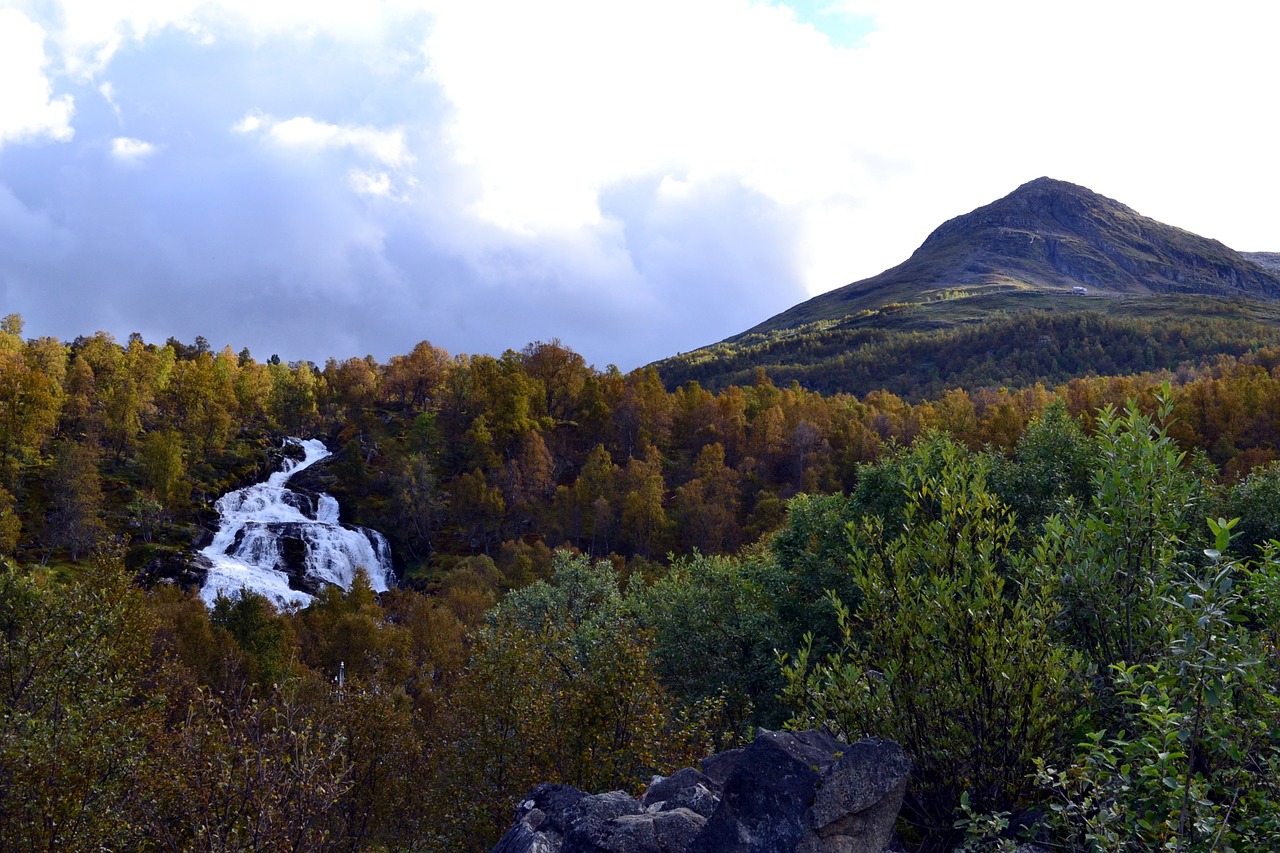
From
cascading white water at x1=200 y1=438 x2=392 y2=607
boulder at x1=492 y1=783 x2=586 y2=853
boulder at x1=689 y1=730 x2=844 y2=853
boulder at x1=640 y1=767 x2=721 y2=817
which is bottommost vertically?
boulder at x1=640 y1=767 x2=721 y2=817

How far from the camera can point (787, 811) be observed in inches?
419

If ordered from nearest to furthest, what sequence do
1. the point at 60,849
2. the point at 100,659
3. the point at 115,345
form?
the point at 60,849, the point at 100,659, the point at 115,345

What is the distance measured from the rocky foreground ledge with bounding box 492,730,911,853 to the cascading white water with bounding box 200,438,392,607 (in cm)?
7265

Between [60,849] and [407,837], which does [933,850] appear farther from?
[407,837]

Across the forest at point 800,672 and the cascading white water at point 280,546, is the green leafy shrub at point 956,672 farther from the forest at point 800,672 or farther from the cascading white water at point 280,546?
the cascading white water at point 280,546

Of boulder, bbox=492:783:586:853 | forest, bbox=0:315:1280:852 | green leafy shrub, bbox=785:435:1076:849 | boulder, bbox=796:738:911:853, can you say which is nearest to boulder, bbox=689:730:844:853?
boulder, bbox=796:738:911:853

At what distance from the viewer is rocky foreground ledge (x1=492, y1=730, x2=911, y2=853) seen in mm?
10492

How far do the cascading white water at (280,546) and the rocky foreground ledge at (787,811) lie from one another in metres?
72.6

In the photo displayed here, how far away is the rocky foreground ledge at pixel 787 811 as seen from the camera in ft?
34.4

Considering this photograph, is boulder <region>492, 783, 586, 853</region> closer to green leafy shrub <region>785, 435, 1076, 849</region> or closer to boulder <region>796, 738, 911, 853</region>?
boulder <region>796, 738, 911, 853</region>

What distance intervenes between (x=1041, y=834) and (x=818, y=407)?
12290 centimetres

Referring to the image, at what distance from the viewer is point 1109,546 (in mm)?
10141

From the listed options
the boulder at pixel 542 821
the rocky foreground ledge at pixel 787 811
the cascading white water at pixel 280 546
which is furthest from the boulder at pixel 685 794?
the cascading white water at pixel 280 546

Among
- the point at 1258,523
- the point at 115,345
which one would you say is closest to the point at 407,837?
the point at 1258,523
